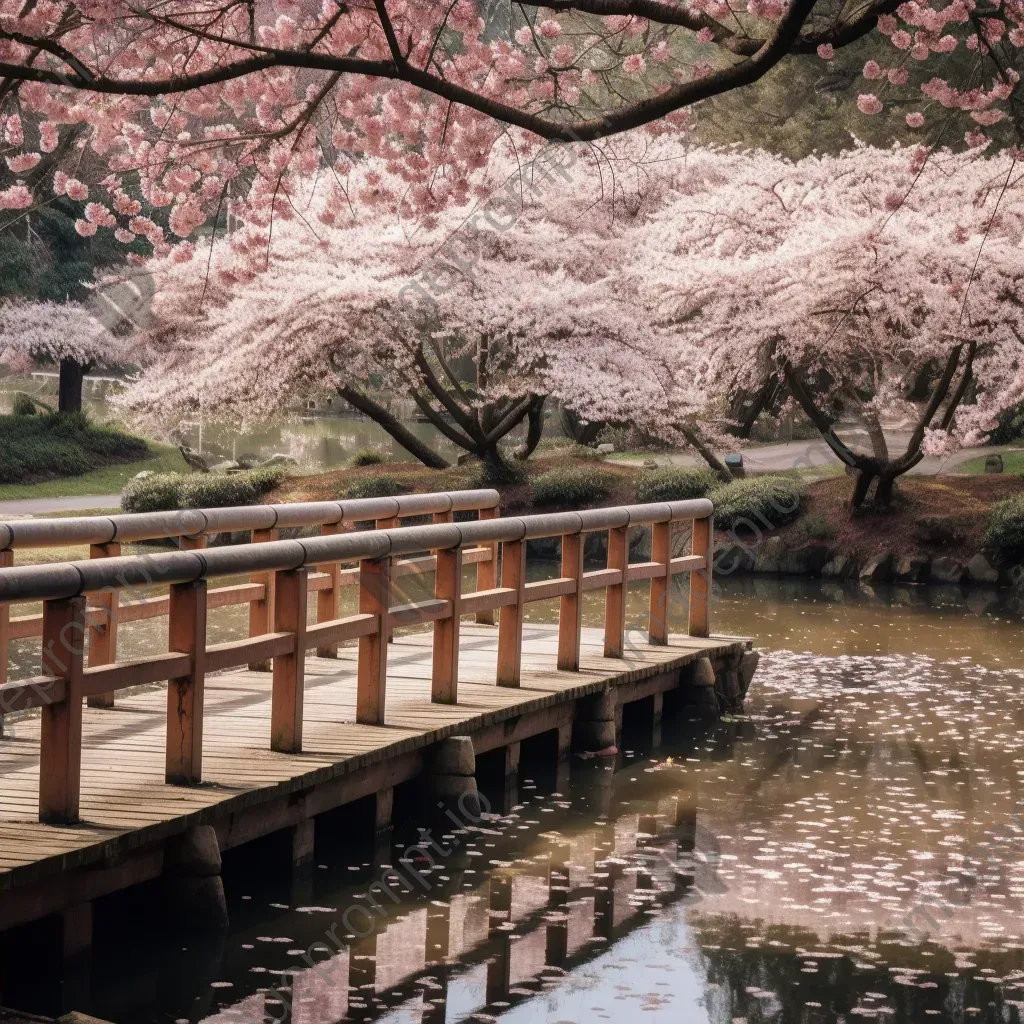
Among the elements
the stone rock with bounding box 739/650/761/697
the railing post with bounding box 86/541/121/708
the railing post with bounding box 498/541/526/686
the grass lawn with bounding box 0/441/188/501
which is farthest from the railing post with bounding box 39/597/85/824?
the grass lawn with bounding box 0/441/188/501

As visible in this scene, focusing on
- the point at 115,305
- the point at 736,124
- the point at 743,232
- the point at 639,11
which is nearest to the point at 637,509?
the point at 639,11

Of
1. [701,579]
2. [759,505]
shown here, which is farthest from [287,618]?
[759,505]

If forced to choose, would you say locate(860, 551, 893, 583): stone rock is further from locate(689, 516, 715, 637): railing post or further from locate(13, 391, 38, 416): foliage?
locate(13, 391, 38, 416): foliage

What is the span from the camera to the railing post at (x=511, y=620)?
9.48 m

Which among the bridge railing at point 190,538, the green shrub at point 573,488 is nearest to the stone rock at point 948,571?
the green shrub at point 573,488

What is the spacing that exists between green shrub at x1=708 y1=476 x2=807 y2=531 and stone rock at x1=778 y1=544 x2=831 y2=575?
837 millimetres

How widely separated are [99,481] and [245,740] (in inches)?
863

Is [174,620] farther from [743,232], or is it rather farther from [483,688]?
[743,232]

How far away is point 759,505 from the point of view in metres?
22.0

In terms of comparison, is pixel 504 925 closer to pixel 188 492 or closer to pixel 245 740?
pixel 245 740

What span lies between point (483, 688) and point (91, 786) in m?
3.35

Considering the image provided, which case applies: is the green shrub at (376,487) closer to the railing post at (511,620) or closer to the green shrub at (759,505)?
the green shrub at (759,505)

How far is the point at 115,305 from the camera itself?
3003cm

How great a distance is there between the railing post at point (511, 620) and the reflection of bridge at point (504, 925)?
3.43 feet
